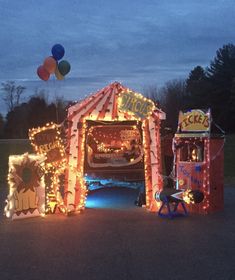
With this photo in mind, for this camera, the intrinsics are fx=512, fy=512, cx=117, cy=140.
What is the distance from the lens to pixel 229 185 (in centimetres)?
1680

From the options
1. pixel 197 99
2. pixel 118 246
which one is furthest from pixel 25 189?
pixel 197 99

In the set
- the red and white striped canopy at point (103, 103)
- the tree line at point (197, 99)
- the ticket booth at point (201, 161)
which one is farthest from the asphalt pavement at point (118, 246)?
the tree line at point (197, 99)

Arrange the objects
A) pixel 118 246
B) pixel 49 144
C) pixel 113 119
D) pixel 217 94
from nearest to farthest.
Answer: pixel 118 246, pixel 49 144, pixel 113 119, pixel 217 94

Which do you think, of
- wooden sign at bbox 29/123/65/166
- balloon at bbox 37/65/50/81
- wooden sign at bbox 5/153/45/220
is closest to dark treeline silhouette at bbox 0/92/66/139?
balloon at bbox 37/65/50/81

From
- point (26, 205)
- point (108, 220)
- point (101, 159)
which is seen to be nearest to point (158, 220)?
point (108, 220)

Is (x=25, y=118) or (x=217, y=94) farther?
(x=25, y=118)

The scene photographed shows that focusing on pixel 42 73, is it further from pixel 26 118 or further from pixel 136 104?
pixel 26 118

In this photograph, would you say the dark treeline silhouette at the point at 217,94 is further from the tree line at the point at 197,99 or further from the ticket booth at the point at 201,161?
the ticket booth at the point at 201,161

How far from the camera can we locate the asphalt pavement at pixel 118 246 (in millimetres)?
6590

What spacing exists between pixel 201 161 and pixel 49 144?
346 cm

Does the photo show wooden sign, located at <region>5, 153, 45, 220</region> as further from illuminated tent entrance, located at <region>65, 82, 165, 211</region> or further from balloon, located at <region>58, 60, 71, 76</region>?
balloon, located at <region>58, 60, 71, 76</region>

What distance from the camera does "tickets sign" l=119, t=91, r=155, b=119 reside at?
11711 millimetres

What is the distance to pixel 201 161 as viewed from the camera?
11.6m

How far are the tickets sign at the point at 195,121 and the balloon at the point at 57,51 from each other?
3.15m
